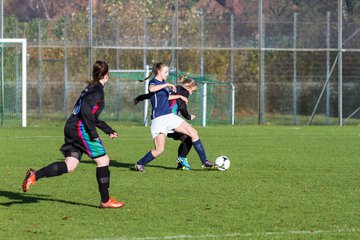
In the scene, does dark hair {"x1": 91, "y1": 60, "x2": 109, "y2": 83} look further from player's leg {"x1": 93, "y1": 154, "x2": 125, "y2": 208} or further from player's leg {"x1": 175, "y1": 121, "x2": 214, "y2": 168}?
player's leg {"x1": 175, "y1": 121, "x2": 214, "y2": 168}

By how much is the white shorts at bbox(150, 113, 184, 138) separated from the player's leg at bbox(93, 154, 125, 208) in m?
4.38

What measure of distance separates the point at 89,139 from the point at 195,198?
1622mm

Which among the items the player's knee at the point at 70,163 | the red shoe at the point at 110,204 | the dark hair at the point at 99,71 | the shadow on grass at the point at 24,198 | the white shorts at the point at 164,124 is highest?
the dark hair at the point at 99,71

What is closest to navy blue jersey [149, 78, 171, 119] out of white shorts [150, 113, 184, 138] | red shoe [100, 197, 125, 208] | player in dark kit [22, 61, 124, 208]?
white shorts [150, 113, 184, 138]

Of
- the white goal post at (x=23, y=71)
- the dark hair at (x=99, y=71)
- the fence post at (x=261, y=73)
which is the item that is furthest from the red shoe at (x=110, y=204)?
the fence post at (x=261, y=73)

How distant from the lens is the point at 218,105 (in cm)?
3344

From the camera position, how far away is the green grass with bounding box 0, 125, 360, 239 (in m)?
8.91

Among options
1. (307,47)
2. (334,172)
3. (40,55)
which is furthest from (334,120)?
(334,172)

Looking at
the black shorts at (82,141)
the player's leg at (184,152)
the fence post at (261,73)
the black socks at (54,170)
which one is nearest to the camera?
the black shorts at (82,141)

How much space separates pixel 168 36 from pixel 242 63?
2.89 meters

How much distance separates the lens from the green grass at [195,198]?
891 cm

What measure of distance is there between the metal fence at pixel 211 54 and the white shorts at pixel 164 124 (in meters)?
17.2

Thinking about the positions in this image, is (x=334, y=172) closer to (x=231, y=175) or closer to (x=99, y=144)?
(x=231, y=175)

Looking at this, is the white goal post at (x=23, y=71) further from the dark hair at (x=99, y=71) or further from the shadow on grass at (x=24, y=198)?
the dark hair at (x=99, y=71)
